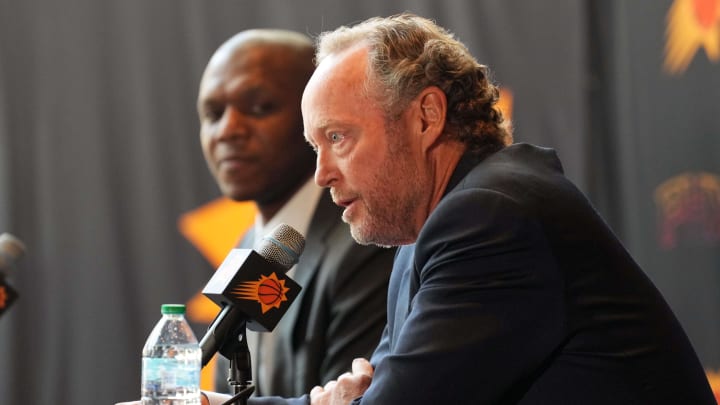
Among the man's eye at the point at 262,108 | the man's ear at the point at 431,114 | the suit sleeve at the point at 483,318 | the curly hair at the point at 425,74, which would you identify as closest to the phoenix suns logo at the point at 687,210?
the man's eye at the point at 262,108

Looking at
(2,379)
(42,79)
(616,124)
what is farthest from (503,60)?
(2,379)

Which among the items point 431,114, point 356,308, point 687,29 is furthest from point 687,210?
point 431,114

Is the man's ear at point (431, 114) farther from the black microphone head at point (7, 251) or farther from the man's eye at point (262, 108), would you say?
the man's eye at point (262, 108)

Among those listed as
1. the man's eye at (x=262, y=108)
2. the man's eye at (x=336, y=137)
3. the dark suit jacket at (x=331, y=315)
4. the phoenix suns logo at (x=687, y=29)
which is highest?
the phoenix suns logo at (x=687, y=29)

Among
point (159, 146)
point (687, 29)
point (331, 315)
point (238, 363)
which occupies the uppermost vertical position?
point (687, 29)

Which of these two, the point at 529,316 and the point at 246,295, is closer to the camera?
the point at 529,316

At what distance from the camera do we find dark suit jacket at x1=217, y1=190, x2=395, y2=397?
2.67 m

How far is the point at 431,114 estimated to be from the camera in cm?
187

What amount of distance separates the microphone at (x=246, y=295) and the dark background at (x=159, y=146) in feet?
6.77

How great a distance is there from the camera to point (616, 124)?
4273mm

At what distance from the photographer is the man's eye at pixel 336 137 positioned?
1.85 metres

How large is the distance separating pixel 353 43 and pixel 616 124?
2.60 metres

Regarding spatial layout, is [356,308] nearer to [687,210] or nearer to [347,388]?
[347,388]

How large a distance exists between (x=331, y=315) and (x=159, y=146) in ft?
4.65
